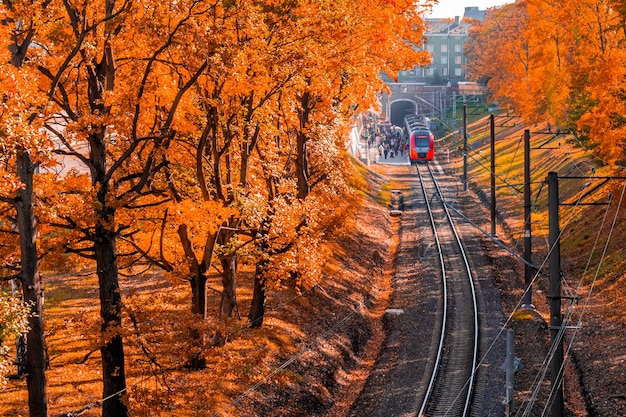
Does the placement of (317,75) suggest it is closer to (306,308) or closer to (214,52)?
(214,52)

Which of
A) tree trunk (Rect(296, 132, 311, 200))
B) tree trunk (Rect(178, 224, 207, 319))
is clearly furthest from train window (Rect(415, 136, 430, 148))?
tree trunk (Rect(178, 224, 207, 319))

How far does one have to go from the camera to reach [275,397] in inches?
939

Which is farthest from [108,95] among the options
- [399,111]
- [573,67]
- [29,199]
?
[399,111]

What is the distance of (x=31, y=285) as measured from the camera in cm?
1493

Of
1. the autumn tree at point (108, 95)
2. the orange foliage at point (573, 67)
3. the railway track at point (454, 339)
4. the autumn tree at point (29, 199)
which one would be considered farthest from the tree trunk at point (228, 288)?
the orange foliage at point (573, 67)

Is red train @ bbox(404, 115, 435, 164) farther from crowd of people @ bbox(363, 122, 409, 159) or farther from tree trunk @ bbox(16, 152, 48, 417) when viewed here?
tree trunk @ bbox(16, 152, 48, 417)

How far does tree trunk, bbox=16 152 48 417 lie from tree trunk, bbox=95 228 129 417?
1656 mm

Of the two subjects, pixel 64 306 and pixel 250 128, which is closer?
pixel 250 128

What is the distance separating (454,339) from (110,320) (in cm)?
1687

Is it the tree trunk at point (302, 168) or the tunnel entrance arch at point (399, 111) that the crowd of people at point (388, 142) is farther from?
the tree trunk at point (302, 168)

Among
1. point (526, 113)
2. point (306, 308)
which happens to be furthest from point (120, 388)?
point (526, 113)

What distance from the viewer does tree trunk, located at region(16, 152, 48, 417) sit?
1492 cm

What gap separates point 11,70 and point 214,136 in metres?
7.94

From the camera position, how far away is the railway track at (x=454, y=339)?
2444 cm
